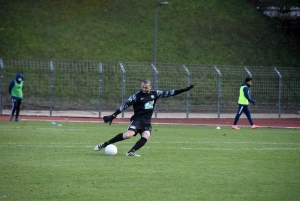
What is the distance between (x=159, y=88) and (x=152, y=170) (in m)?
24.5

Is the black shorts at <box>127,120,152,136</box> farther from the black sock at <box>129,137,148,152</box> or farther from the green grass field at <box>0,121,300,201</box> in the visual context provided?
the green grass field at <box>0,121,300,201</box>

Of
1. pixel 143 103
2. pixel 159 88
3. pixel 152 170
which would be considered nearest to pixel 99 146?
pixel 143 103

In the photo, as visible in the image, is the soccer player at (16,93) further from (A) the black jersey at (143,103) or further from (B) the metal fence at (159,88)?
(A) the black jersey at (143,103)

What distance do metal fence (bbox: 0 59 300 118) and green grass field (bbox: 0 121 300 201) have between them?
16.2m

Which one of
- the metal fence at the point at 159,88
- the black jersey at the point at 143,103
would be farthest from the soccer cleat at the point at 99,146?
the metal fence at the point at 159,88

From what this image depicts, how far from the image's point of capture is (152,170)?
11117mm

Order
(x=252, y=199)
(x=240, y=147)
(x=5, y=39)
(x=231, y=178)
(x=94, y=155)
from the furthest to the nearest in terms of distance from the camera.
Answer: (x=5, y=39), (x=240, y=147), (x=94, y=155), (x=231, y=178), (x=252, y=199)

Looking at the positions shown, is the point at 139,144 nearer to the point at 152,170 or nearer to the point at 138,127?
the point at 138,127

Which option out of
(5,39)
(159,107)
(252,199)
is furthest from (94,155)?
(5,39)

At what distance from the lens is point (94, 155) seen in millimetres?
13484

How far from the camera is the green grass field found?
8.77m

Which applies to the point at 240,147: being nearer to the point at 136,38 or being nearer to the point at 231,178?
the point at 231,178

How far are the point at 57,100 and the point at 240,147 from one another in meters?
21.5

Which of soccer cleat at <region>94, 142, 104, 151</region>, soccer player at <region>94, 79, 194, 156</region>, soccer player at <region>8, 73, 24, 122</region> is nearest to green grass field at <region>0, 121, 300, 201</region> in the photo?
soccer cleat at <region>94, 142, 104, 151</region>
